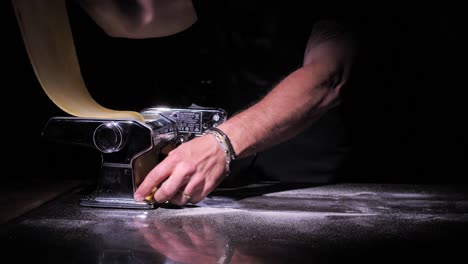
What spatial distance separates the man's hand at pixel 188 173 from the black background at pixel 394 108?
2.00 feet

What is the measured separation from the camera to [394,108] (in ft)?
5.76

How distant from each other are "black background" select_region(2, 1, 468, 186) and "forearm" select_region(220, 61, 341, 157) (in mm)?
421

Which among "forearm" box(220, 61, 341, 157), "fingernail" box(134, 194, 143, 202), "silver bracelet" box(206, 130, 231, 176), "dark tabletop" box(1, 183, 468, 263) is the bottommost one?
"dark tabletop" box(1, 183, 468, 263)

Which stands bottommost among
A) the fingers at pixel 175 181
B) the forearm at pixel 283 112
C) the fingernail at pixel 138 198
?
the fingernail at pixel 138 198

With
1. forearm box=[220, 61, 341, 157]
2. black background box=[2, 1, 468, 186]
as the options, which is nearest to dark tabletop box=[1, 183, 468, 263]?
forearm box=[220, 61, 341, 157]

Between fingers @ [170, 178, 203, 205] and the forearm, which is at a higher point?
the forearm

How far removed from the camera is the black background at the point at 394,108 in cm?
152

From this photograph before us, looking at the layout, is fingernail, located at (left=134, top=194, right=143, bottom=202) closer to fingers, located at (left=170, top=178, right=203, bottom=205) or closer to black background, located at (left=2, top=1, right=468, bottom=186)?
fingers, located at (left=170, top=178, right=203, bottom=205)

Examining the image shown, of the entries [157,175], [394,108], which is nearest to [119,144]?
[157,175]

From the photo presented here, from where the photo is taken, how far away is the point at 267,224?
857 millimetres

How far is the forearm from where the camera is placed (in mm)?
992

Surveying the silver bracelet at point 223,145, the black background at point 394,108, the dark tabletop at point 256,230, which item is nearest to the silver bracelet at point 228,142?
the silver bracelet at point 223,145

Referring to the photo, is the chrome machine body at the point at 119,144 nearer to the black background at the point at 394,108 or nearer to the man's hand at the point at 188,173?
the man's hand at the point at 188,173

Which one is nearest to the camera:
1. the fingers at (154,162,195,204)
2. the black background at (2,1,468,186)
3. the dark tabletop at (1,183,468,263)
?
the dark tabletop at (1,183,468,263)
